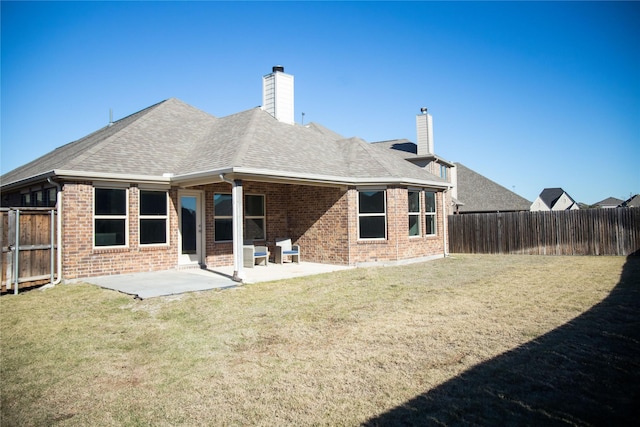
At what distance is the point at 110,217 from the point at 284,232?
6037 mm

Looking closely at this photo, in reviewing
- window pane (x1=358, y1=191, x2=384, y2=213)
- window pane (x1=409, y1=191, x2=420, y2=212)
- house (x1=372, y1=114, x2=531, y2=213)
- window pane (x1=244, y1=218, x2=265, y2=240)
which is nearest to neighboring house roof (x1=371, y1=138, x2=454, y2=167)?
house (x1=372, y1=114, x2=531, y2=213)

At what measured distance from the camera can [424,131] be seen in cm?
2456

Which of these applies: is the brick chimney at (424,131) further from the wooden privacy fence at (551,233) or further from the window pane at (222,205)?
the window pane at (222,205)

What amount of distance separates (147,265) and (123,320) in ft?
16.9

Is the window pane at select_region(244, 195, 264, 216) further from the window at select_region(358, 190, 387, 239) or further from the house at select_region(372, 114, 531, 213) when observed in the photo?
the house at select_region(372, 114, 531, 213)

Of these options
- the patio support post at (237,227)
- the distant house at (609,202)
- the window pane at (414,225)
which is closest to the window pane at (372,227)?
the window pane at (414,225)

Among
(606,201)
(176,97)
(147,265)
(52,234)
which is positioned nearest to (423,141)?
(176,97)

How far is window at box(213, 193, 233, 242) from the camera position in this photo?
1313cm

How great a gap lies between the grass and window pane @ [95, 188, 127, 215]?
8.98 feet

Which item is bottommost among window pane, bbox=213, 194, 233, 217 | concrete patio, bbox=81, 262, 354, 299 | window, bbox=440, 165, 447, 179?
concrete patio, bbox=81, 262, 354, 299

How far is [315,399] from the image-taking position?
386cm

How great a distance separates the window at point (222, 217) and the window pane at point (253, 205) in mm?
770

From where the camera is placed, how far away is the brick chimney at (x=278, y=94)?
16.3 metres

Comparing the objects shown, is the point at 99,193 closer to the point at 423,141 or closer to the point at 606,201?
the point at 423,141
